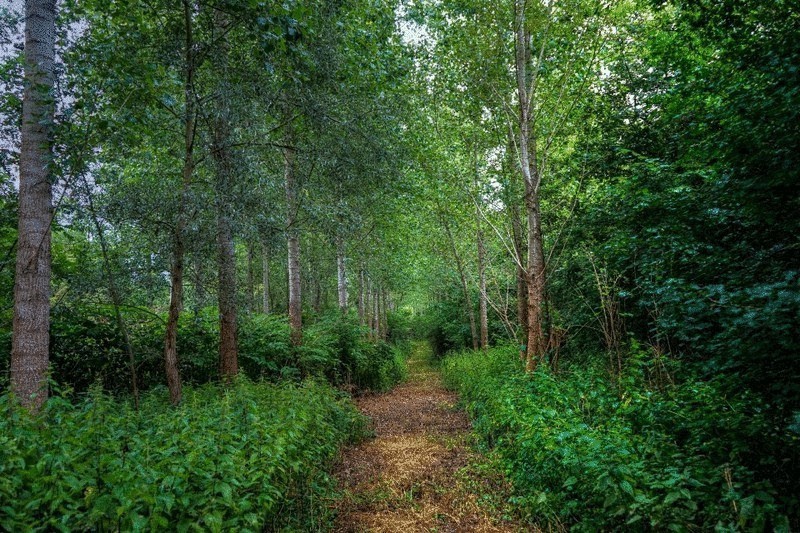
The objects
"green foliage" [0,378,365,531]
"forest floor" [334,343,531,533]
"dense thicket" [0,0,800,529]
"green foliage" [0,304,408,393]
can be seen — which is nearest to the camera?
"green foliage" [0,378,365,531]

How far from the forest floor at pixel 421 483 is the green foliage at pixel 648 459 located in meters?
0.42

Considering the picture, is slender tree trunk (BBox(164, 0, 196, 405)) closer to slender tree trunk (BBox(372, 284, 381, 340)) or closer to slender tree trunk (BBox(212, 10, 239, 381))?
slender tree trunk (BBox(212, 10, 239, 381))

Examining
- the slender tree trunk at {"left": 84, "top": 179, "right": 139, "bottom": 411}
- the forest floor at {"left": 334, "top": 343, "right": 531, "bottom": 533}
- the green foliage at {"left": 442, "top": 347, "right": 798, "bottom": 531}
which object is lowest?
the forest floor at {"left": 334, "top": 343, "right": 531, "bottom": 533}

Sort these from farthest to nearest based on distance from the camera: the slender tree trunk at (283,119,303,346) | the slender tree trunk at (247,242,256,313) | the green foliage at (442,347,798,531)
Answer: the slender tree trunk at (283,119,303,346) < the slender tree trunk at (247,242,256,313) < the green foliage at (442,347,798,531)

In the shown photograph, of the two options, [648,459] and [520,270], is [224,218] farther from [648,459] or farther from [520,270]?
[520,270]

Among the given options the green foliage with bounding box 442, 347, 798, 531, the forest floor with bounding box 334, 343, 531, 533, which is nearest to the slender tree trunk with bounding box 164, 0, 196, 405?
the forest floor with bounding box 334, 343, 531, 533

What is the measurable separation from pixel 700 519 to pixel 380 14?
30.4ft

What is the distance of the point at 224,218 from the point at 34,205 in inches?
81.1

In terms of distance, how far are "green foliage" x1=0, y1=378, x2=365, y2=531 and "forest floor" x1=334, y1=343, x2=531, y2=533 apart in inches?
26.8

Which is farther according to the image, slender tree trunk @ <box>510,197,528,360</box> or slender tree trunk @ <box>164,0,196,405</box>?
slender tree trunk @ <box>510,197,528,360</box>

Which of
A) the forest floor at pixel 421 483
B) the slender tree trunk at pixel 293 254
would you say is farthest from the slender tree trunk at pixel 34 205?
the slender tree trunk at pixel 293 254

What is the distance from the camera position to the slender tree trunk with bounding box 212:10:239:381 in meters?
5.46

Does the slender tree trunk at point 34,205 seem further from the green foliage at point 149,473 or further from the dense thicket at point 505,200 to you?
the green foliage at point 149,473

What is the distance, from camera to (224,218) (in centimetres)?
578
